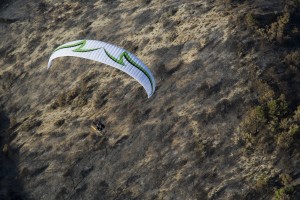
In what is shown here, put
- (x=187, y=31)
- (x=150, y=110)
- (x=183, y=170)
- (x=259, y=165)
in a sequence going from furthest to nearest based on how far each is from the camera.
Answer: (x=187, y=31), (x=150, y=110), (x=183, y=170), (x=259, y=165)

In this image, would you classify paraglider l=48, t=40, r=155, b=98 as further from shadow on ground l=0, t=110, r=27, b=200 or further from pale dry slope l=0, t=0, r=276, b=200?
shadow on ground l=0, t=110, r=27, b=200

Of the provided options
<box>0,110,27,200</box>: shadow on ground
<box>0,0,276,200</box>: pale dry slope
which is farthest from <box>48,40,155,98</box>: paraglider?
<box>0,110,27,200</box>: shadow on ground

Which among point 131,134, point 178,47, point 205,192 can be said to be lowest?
point 205,192

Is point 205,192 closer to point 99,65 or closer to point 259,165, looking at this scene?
point 259,165

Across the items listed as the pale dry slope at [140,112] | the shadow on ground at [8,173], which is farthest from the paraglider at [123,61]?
the shadow on ground at [8,173]

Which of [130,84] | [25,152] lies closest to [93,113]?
[130,84]

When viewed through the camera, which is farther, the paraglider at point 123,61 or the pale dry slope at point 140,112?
the pale dry slope at point 140,112

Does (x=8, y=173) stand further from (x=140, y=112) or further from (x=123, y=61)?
(x=123, y=61)

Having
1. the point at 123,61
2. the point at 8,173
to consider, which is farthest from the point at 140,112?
the point at 8,173

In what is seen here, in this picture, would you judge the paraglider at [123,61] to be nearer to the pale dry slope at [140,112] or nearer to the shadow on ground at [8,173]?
the pale dry slope at [140,112]
